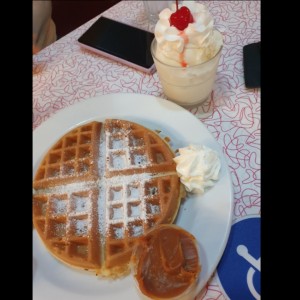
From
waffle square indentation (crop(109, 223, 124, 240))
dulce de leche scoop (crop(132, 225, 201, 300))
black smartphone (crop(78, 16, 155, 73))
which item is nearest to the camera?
dulce de leche scoop (crop(132, 225, 201, 300))

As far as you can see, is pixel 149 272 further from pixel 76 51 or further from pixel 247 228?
pixel 76 51

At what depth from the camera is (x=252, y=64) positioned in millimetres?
1572

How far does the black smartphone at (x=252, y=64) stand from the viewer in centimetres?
152

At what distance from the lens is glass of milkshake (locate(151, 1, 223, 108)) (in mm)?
1258

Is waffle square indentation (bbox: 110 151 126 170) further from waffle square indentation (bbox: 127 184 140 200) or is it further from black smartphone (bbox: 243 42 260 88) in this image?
black smartphone (bbox: 243 42 260 88)

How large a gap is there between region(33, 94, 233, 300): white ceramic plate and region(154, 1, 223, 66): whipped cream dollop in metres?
0.20

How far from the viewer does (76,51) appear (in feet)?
6.08

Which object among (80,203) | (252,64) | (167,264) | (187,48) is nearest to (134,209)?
(80,203)

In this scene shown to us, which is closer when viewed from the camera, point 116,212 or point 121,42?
point 116,212

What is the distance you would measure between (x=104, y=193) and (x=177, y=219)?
0.92 feet

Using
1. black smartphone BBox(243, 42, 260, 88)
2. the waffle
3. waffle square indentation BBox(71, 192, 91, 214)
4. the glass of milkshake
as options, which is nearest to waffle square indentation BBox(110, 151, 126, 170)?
the waffle

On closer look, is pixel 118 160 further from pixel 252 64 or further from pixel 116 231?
pixel 252 64

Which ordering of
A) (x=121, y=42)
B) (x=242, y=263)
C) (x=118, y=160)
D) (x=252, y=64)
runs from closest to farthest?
(x=242, y=263) < (x=118, y=160) < (x=252, y=64) < (x=121, y=42)

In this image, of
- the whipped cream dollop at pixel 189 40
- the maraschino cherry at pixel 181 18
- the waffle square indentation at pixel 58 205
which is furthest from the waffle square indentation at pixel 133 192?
the maraschino cherry at pixel 181 18
